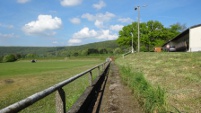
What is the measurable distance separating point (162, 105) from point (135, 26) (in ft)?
251

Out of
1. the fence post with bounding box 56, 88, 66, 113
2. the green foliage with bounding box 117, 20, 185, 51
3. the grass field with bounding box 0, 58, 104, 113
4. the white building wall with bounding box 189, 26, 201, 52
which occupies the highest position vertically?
the green foliage with bounding box 117, 20, 185, 51

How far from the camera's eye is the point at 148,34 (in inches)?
2867

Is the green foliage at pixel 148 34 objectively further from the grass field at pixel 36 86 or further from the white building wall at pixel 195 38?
the grass field at pixel 36 86

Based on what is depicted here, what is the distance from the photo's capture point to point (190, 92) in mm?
5109

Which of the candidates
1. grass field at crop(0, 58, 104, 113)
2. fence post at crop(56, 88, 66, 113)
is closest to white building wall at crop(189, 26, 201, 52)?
grass field at crop(0, 58, 104, 113)

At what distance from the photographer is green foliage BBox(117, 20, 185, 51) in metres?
73.0

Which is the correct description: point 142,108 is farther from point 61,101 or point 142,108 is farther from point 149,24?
point 149,24

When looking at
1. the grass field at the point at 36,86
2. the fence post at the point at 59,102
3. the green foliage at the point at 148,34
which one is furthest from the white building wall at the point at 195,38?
the green foliage at the point at 148,34

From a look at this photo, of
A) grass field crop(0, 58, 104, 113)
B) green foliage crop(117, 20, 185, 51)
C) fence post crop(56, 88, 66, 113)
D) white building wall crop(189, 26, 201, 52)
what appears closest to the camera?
fence post crop(56, 88, 66, 113)

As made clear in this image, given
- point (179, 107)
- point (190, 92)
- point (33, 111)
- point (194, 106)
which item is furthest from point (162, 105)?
point (33, 111)

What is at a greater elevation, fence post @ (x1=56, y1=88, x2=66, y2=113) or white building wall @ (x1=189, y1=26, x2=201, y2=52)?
white building wall @ (x1=189, y1=26, x2=201, y2=52)

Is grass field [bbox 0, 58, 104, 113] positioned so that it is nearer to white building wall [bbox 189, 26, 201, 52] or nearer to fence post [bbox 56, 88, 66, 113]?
fence post [bbox 56, 88, 66, 113]

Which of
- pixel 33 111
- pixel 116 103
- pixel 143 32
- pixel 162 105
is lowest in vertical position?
→ pixel 33 111

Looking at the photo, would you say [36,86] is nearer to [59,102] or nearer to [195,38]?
[59,102]
